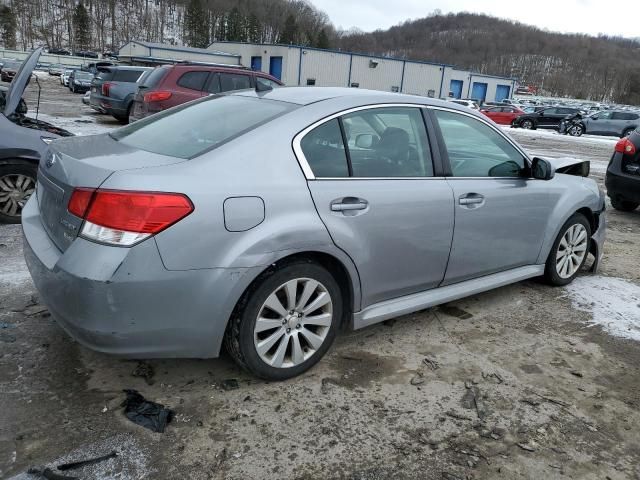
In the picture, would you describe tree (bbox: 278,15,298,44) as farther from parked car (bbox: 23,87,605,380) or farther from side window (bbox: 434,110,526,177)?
parked car (bbox: 23,87,605,380)

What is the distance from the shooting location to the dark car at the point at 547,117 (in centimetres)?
3058

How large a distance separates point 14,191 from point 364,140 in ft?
12.8

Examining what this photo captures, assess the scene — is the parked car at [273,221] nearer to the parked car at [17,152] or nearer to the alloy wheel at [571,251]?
the alloy wheel at [571,251]

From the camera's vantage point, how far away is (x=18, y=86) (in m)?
5.36

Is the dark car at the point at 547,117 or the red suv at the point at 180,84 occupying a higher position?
the red suv at the point at 180,84

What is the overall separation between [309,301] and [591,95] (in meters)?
134

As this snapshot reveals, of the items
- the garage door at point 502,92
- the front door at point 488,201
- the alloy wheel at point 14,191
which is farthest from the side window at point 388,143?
the garage door at point 502,92

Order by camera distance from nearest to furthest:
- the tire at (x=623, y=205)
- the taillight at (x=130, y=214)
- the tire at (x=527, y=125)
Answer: the taillight at (x=130, y=214) < the tire at (x=623, y=205) < the tire at (x=527, y=125)

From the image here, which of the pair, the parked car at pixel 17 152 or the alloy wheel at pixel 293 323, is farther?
the parked car at pixel 17 152

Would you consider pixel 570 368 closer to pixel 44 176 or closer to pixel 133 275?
pixel 133 275

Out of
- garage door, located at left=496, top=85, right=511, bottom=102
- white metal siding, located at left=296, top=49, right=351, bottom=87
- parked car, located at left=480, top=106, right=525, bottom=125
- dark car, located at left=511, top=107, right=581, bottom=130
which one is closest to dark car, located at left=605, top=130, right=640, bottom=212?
dark car, located at left=511, top=107, right=581, bottom=130

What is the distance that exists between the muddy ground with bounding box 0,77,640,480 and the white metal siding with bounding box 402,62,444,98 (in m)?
56.2

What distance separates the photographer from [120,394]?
275cm

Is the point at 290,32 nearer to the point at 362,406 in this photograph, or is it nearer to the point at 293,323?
the point at 293,323
